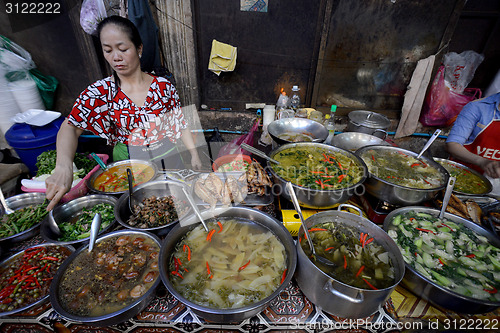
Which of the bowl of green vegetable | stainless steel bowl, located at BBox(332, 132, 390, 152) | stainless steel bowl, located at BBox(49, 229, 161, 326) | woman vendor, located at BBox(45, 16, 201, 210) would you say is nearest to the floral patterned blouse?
woman vendor, located at BBox(45, 16, 201, 210)

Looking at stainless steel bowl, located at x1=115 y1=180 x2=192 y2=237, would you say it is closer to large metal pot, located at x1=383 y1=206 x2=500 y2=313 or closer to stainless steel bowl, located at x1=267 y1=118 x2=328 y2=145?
stainless steel bowl, located at x1=267 y1=118 x2=328 y2=145

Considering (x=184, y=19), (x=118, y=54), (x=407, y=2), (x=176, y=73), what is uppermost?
(x=407, y=2)

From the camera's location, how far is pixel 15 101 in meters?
4.71

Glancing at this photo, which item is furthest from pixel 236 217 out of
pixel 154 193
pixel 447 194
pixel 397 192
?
pixel 447 194

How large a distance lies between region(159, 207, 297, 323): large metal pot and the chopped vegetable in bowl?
95 cm

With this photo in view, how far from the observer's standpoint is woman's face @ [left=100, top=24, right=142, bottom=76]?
2674 mm

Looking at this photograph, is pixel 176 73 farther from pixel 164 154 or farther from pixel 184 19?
pixel 164 154

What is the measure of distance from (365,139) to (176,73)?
4528 mm

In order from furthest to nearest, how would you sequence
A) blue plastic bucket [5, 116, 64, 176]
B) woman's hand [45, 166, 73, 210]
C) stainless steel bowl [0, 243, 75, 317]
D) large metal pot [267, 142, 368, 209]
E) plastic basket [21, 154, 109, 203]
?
1. blue plastic bucket [5, 116, 64, 176]
2. plastic basket [21, 154, 109, 203]
3. woman's hand [45, 166, 73, 210]
4. large metal pot [267, 142, 368, 209]
5. stainless steel bowl [0, 243, 75, 317]

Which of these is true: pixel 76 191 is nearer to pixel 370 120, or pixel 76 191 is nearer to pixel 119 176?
pixel 119 176

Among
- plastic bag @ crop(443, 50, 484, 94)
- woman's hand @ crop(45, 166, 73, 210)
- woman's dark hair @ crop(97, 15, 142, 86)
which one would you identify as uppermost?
woman's dark hair @ crop(97, 15, 142, 86)

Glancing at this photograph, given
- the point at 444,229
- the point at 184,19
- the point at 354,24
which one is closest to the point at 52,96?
the point at 184,19

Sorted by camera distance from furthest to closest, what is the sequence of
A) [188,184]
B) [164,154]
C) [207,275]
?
[164,154]
[188,184]
[207,275]

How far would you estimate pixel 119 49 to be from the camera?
2.75 m
